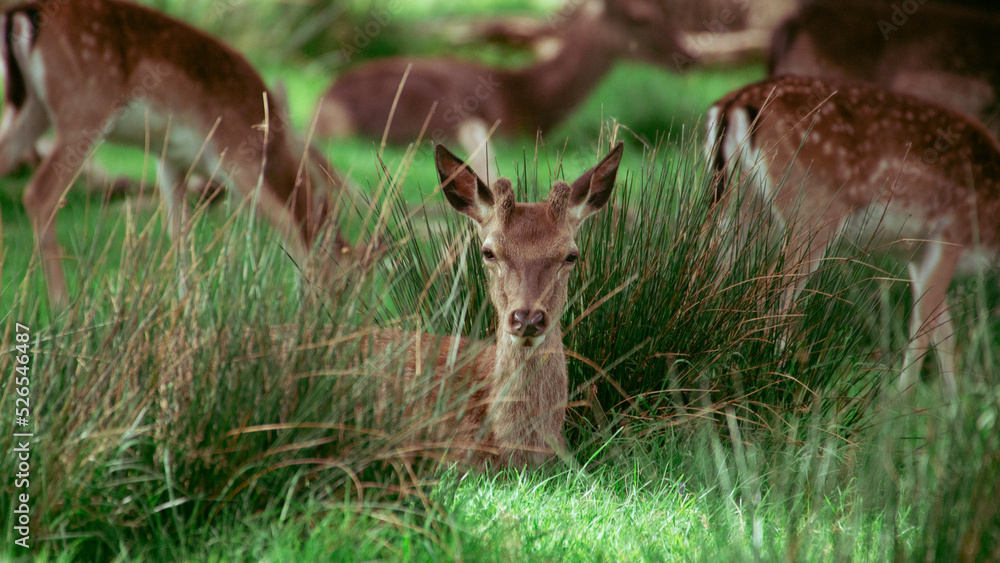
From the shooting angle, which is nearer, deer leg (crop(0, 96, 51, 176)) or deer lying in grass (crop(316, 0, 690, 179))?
deer leg (crop(0, 96, 51, 176))

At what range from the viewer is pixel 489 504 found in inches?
126

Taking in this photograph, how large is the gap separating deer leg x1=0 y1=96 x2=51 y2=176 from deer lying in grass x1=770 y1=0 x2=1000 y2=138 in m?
5.76

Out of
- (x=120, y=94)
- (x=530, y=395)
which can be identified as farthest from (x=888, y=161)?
(x=120, y=94)

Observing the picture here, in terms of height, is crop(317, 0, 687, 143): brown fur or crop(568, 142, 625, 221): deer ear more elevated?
crop(568, 142, 625, 221): deer ear

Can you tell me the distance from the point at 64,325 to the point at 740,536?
219 centimetres

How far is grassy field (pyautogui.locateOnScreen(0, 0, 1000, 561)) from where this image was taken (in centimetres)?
272

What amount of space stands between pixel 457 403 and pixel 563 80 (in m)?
9.15


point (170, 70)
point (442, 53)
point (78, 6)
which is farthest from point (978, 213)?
point (442, 53)

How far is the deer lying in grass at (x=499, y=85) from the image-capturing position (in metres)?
11.2

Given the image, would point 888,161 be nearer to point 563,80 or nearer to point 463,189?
point 463,189

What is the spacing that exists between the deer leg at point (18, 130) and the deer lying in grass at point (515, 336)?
3.96 meters

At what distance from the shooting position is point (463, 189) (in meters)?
3.99

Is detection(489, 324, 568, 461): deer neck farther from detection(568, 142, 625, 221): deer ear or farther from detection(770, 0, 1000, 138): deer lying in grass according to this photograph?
detection(770, 0, 1000, 138): deer lying in grass

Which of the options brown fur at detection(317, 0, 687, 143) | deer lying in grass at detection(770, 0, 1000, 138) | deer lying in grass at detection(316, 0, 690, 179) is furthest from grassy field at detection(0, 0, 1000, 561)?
brown fur at detection(317, 0, 687, 143)
